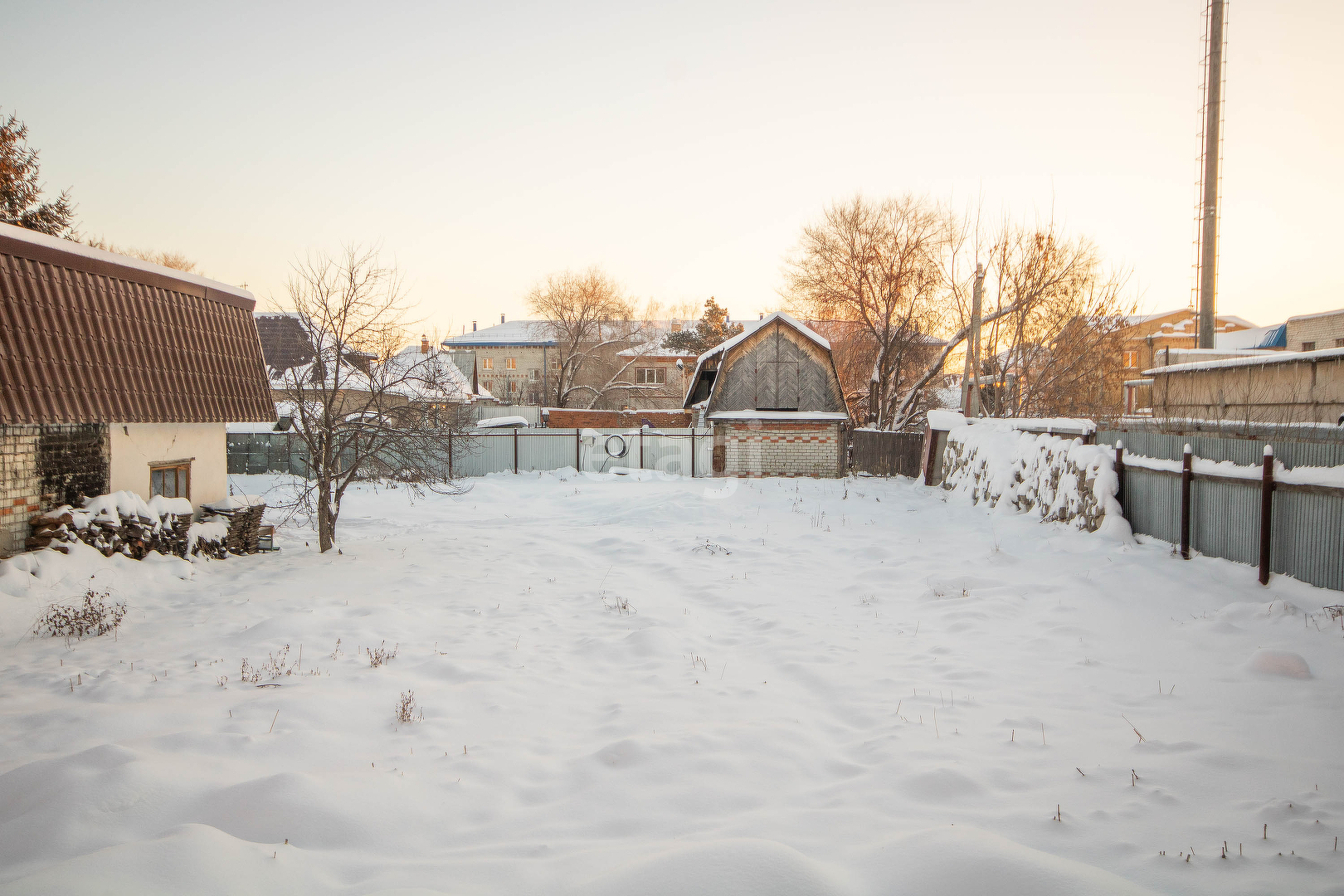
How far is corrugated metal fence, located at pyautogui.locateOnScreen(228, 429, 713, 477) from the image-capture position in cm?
2273

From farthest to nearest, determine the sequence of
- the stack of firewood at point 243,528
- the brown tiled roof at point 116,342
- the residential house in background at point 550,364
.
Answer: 1. the residential house in background at point 550,364
2. the stack of firewood at point 243,528
3. the brown tiled roof at point 116,342

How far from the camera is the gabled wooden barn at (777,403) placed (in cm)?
2155

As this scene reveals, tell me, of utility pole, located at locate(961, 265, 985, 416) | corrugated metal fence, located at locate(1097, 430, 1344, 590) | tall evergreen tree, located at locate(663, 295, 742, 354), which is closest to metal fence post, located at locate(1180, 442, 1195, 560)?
corrugated metal fence, located at locate(1097, 430, 1344, 590)

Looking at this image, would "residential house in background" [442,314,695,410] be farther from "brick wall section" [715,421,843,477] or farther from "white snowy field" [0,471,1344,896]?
"white snowy field" [0,471,1344,896]

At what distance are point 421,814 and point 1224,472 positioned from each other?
26.7 ft

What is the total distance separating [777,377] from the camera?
22.0 meters

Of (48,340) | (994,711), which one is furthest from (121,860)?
(48,340)

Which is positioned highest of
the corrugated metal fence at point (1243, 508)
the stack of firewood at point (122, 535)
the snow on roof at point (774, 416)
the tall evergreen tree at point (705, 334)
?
the tall evergreen tree at point (705, 334)

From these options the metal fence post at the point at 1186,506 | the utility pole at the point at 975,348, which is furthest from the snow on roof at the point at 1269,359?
the metal fence post at the point at 1186,506

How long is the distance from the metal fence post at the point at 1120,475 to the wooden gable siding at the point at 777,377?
12.8 metres

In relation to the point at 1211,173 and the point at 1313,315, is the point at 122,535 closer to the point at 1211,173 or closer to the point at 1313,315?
the point at 1211,173

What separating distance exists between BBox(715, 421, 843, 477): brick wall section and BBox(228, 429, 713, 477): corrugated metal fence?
1.65 m

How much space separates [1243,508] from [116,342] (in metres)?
13.0

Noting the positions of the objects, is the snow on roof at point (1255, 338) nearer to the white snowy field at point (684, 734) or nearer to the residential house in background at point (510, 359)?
the white snowy field at point (684, 734)
